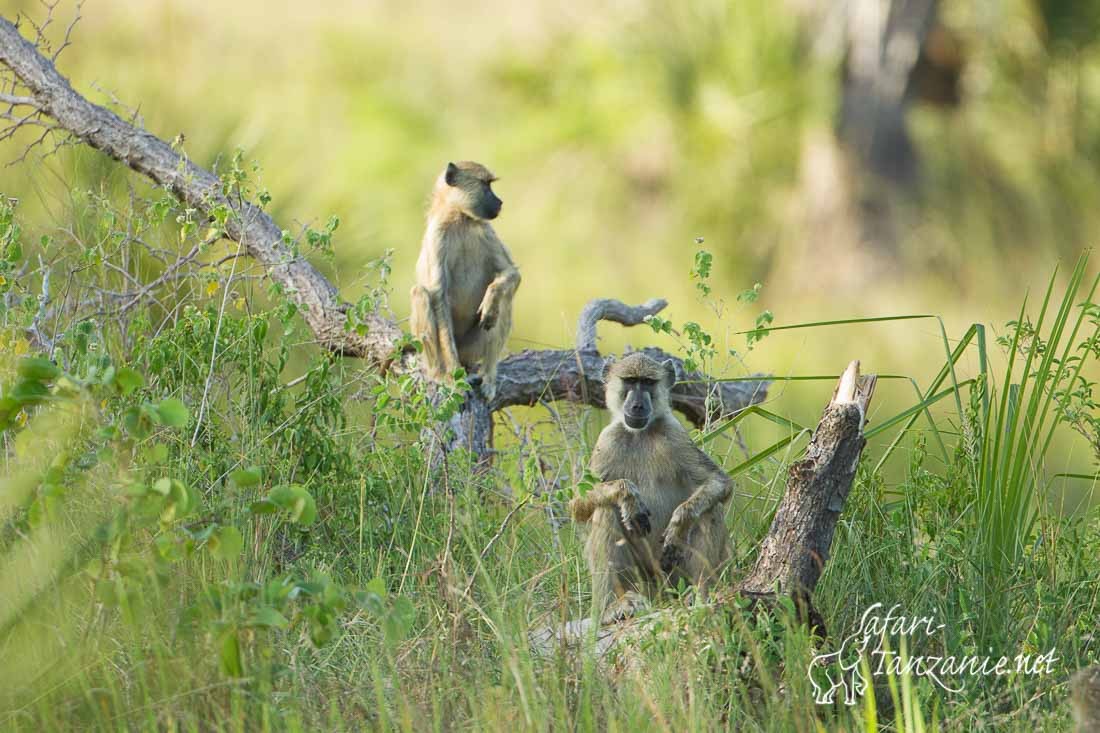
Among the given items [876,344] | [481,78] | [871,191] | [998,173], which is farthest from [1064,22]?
[481,78]

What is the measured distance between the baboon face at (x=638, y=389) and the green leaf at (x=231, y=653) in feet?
6.53

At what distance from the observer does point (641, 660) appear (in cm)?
359

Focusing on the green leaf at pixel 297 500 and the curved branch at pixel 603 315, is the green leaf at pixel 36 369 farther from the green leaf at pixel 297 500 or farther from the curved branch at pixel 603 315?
the curved branch at pixel 603 315

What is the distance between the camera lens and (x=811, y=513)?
372 centimetres

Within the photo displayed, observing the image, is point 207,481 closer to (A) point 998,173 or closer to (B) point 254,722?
(B) point 254,722

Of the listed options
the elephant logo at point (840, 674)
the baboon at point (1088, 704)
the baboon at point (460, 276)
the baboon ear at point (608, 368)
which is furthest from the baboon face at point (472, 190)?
the baboon at point (1088, 704)

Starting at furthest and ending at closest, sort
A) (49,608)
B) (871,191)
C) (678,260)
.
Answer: (678,260)
(871,191)
(49,608)

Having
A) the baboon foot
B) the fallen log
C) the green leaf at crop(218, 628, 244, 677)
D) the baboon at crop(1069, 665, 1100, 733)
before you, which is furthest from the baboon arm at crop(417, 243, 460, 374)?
the baboon at crop(1069, 665, 1100, 733)

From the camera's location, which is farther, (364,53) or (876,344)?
(364,53)

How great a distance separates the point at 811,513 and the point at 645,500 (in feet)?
3.15

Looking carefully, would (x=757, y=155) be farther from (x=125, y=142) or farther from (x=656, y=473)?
(x=656, y=473)

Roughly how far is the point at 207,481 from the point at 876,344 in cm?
809

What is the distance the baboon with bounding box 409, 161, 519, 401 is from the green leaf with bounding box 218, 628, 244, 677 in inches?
159

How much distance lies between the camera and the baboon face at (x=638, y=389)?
14.8 ft
